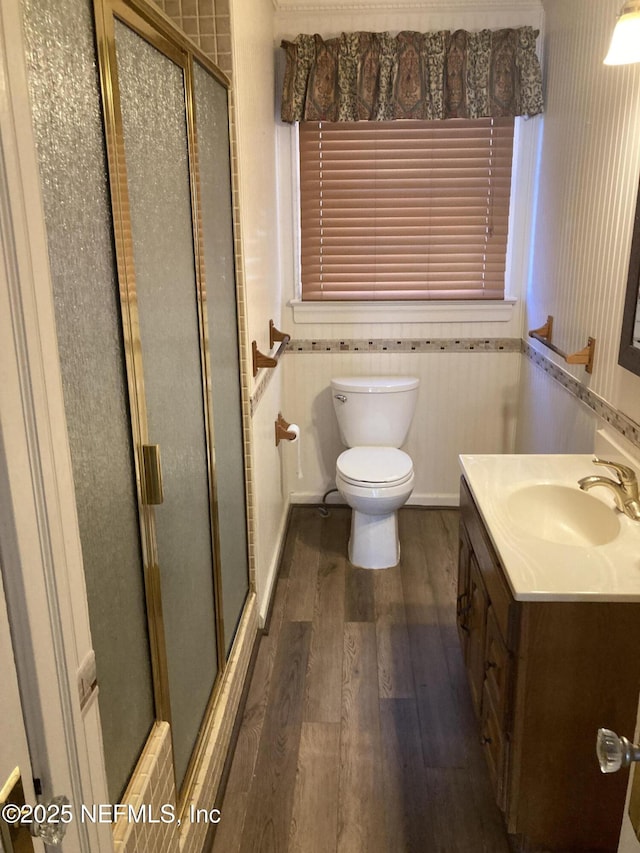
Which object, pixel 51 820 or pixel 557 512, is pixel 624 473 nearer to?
pixel 557 512

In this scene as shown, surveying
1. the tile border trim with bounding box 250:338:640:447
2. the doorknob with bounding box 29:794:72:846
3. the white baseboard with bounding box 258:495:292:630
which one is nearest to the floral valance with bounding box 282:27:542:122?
the tile border trim with bounding box 250:338:640:447

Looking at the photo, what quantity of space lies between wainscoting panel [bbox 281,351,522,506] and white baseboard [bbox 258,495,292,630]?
0.24 metres

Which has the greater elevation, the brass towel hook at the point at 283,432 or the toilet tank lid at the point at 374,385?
the toilet tank lid at the point at 374,385

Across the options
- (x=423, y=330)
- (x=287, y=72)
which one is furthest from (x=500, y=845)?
(x=287, y=72)

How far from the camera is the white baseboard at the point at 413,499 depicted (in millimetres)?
3717

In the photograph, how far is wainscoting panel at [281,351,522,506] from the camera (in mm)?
3477

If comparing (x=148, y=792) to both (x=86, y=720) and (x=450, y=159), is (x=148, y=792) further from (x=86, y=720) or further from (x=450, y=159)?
(x=450, y=159)

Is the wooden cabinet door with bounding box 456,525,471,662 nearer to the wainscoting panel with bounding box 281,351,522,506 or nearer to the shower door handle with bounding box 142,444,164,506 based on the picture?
the shower door handle with bounding box 142,444,164,506

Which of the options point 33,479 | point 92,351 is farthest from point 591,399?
point 33,479

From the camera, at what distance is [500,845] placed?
174cm

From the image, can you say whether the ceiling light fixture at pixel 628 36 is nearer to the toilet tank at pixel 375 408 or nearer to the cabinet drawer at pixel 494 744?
the cabinet drawer at pixel 494 744

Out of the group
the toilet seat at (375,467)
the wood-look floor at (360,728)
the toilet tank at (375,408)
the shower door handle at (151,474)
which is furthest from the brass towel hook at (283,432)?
the shower door handle at (151,474)

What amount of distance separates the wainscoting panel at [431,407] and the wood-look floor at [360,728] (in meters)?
0.65

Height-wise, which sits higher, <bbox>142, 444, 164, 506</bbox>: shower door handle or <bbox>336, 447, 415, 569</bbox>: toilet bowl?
<bbox>142, 444, 164, 506</bbox>: shower door handle
